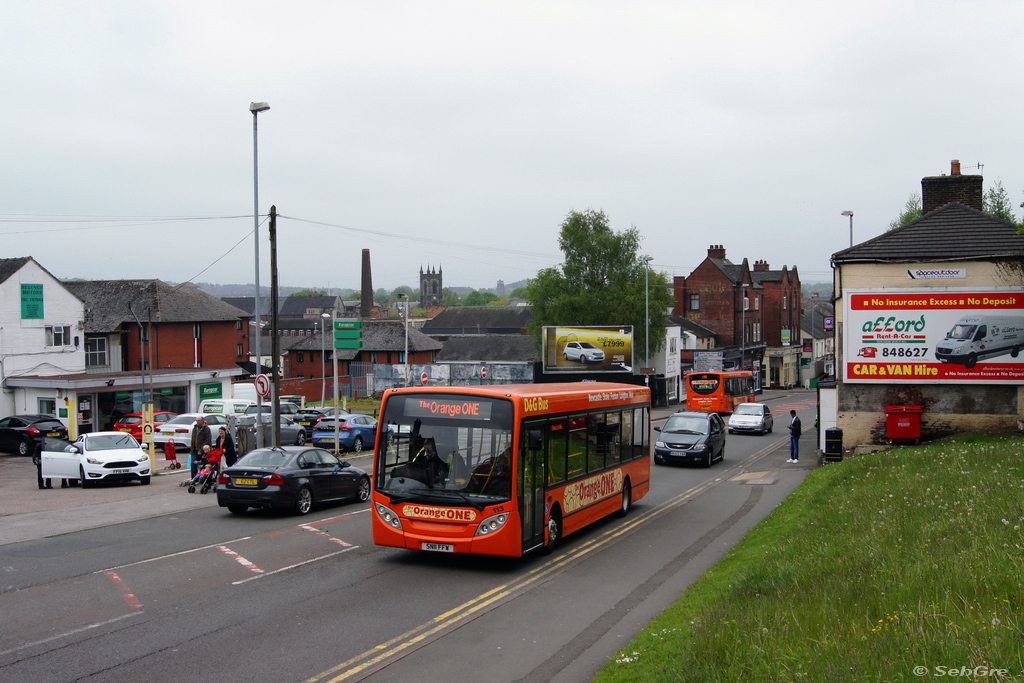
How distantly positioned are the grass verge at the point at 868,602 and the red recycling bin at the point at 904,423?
11946 mm

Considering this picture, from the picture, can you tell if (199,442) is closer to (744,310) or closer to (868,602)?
(868,602)

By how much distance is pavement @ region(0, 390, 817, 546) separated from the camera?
16.2m

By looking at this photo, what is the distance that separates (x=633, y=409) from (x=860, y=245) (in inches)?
495

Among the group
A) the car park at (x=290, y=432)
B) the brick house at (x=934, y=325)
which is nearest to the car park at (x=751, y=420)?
Result: the brick house at (x=934, y=325)

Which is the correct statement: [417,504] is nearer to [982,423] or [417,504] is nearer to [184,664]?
[184,664]

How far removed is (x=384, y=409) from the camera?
12.8 m

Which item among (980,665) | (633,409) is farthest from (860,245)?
(980,665)

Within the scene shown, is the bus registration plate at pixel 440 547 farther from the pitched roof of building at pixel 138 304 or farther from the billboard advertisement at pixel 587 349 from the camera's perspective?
the billboard advertisement at pixel 587 349

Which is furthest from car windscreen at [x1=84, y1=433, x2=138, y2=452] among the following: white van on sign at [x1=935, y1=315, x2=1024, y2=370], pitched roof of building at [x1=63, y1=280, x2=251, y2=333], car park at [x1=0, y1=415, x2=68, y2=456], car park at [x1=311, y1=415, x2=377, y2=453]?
pitched roof of building at [x1=63, y1=280, x2=251, y2=333]

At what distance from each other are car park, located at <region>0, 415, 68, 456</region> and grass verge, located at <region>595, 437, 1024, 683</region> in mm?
29245

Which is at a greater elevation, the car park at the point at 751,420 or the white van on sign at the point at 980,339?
the white van on sign at the point at 980,339

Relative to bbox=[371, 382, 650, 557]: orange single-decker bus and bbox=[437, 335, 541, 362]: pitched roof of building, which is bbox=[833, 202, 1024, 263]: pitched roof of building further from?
bbox=[437, 335, 541, 362]: pitched roof of building

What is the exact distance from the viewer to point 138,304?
50281 millimetres

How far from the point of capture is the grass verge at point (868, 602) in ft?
17.6
